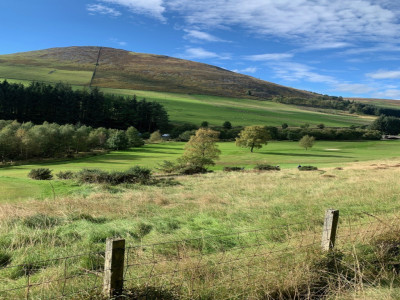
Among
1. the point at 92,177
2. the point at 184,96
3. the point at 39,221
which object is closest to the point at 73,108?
the point at 184,96

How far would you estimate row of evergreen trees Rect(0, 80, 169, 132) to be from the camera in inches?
3531

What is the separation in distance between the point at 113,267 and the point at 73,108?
342 ft

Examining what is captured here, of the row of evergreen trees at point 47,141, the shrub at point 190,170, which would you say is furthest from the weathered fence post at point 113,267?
the row of evergreen trees at point 47,141

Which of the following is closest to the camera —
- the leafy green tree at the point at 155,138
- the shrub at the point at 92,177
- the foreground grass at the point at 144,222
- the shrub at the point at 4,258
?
the shrub at the point at 4,258

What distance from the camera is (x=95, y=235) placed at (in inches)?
301

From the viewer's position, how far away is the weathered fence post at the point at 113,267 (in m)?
3.71

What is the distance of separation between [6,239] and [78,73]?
18487 centimetres

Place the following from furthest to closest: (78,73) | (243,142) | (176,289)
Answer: (78,73) → (243,142) → (176,289)

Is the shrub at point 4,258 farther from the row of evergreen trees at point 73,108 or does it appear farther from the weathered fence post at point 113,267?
the row of evergreen trees at point 73,108

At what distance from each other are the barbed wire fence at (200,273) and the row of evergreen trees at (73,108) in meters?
98.3

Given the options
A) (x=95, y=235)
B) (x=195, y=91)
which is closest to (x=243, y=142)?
(x=95, y=235)

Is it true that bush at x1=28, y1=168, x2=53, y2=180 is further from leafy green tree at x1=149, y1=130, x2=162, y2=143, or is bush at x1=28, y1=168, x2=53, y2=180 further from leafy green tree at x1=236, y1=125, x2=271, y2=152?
leafy green tree at x1=149, y1=130, x2=162, y2=143

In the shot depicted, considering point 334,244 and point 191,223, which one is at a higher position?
point 334,244

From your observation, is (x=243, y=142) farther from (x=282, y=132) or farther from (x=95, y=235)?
(x=95, y=235)
